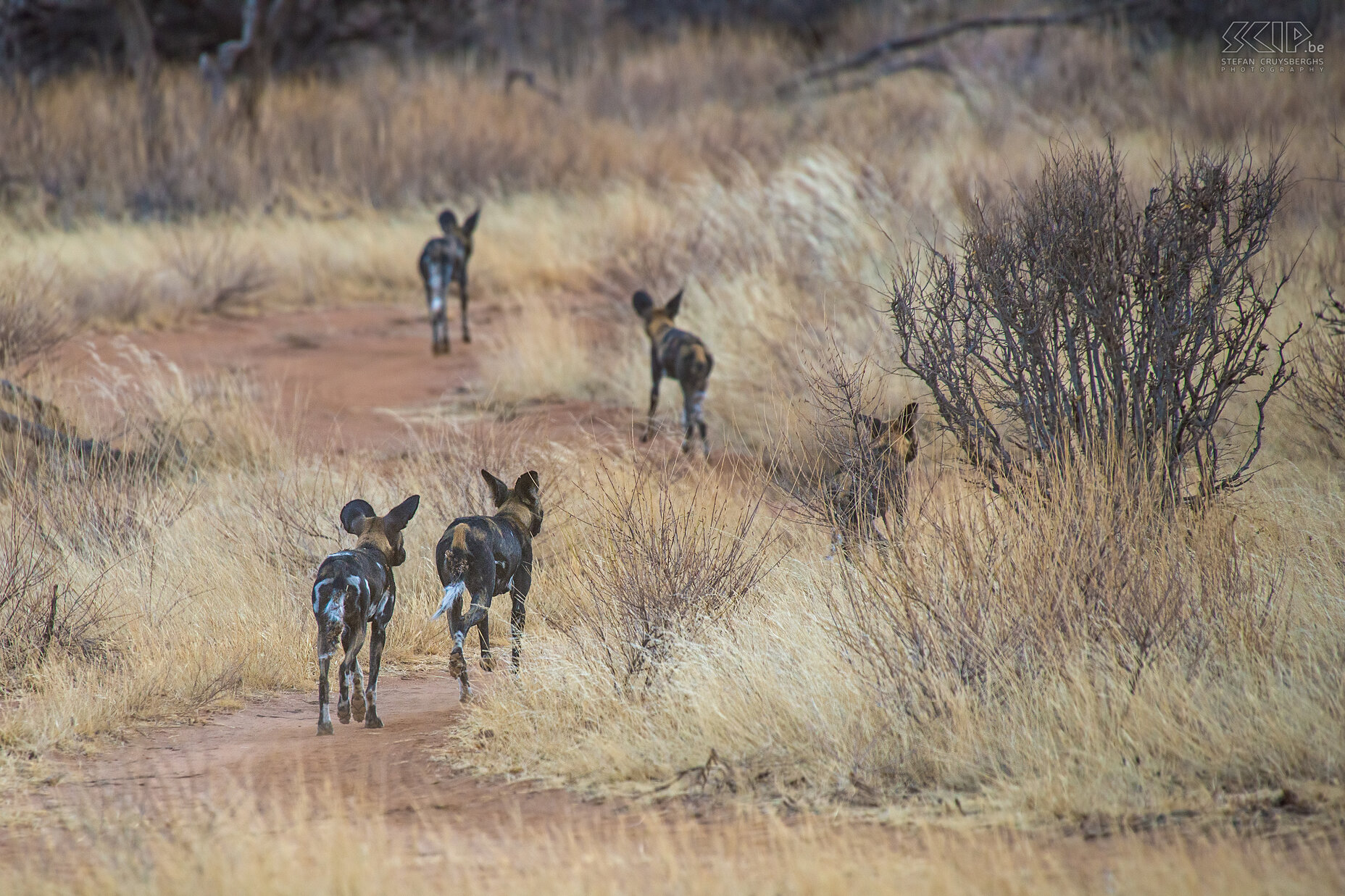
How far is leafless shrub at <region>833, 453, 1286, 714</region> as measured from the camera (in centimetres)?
484

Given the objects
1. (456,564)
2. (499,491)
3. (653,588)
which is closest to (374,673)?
(456,564)

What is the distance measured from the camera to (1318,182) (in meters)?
A: 13.1

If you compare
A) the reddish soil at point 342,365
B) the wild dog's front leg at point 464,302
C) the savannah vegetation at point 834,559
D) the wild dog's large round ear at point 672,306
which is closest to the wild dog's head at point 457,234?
the wild dog's front leg at point 464,302

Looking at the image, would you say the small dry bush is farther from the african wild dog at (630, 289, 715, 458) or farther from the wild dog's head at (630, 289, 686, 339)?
the wild dog's head at (630, 289, 686, 339)

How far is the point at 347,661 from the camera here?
17.8ft

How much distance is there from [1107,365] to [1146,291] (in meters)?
0.35

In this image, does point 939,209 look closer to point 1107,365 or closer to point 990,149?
point 990,149

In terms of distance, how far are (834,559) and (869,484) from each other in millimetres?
567

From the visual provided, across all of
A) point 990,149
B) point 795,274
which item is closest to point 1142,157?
point 990,149

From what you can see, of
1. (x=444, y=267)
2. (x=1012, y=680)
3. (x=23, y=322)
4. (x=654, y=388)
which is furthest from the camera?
(x=444, y=267)

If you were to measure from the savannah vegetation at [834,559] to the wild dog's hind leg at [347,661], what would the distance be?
1.79 ft

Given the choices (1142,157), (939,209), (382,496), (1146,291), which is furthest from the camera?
(1142,157)

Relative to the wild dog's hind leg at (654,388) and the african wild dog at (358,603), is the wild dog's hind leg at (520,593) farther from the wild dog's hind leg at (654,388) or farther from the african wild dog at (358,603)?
the wild dog's hind leg at (654,388)

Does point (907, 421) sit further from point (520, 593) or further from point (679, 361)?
point (679, 361)
